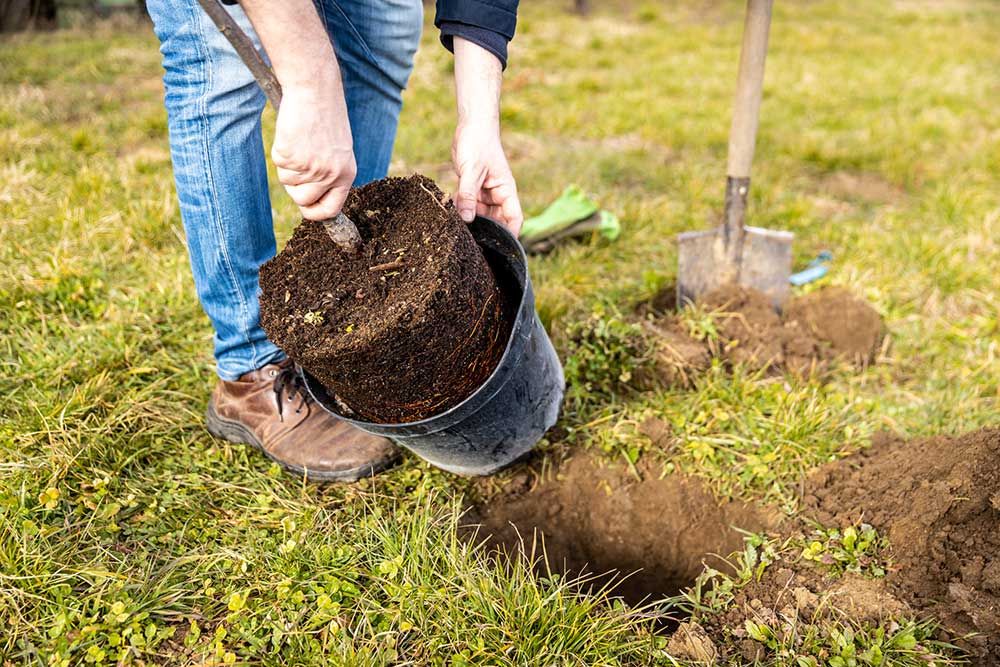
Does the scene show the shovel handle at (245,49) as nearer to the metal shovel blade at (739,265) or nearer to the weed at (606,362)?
the weed at (606,362)

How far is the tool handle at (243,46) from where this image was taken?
3.62ft

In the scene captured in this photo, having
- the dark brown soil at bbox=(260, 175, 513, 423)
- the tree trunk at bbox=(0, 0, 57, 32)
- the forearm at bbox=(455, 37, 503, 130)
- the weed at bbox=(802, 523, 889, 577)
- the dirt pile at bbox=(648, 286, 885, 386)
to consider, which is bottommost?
the weed at bbox=(802, 523, 889, 577)

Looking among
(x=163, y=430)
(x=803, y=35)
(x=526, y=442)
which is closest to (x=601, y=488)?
(x=526, y=442)

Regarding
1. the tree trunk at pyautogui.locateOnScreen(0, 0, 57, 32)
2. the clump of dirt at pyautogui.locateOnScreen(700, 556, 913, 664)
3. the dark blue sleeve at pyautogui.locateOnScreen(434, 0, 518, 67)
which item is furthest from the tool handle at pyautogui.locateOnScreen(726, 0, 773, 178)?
the tree trunk at pyautogui.locateOnScreen(0, 0, 57, 32)

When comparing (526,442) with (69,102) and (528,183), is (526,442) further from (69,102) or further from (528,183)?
(69,102)

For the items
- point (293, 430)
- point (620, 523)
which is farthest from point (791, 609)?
point (293, 430)

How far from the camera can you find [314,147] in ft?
3.88

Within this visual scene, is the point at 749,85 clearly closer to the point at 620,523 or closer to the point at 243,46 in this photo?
the point at 620,523

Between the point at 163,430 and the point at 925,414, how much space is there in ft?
7.63

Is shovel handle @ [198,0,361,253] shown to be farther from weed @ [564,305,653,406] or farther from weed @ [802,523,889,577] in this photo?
weed @ [802,523,889,577]

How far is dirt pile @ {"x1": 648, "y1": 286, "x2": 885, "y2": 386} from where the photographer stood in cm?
223

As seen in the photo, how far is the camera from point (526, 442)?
180 centimetres

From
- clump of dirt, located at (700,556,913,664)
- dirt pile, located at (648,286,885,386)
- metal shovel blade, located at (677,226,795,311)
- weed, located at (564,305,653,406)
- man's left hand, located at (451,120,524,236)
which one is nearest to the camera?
clump of dirt, located at (700,556,913,664)

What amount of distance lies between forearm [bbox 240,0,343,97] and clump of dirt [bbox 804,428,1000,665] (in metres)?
1.56
